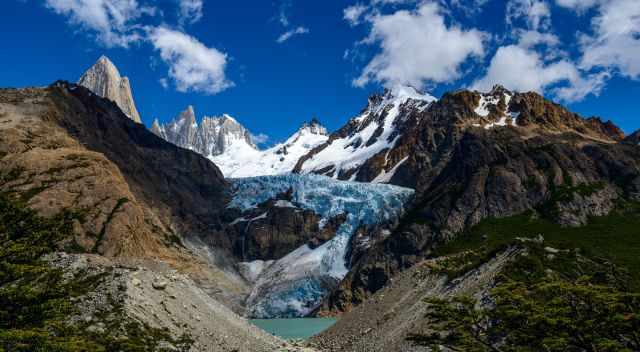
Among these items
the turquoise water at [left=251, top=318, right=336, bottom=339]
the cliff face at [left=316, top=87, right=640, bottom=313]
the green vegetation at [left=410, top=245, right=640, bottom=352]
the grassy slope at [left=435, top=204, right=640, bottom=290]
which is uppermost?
the cliff face at [left=316, top=87, right=640, bottom=313]

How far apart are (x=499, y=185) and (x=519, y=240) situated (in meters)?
122

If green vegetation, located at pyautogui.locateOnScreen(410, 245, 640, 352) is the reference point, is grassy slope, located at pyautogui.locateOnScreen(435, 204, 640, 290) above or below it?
above

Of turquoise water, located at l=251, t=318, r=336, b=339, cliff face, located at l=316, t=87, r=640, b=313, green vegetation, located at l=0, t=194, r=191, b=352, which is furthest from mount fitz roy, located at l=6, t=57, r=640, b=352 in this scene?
turquoise water, located at l=251, t=318, r=336, b=339

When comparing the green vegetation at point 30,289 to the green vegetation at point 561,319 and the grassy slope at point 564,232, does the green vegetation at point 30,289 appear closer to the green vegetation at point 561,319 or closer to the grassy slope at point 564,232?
the green vegetation at point 561,319

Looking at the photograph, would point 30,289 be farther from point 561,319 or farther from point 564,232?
point 564,232

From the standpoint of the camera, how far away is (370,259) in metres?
191

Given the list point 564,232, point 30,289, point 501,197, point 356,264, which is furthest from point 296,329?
point 30,289

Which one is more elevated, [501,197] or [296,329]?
[501,197]

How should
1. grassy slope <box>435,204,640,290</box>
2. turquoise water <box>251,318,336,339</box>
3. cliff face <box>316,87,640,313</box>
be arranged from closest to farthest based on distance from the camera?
turquoise water <box>251,318,336,339</box>
grassy slope <box>435,204,640,290</box>
cliff face <box>316,87,640,313</box>

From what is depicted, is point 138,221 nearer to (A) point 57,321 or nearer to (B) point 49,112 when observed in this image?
(B) point 49,112

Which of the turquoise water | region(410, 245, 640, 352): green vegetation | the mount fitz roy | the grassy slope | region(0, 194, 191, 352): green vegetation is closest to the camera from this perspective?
region(0, 194, 191, 352): green vegetation

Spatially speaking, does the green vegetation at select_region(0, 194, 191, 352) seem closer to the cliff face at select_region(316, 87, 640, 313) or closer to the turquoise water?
the turquoise water

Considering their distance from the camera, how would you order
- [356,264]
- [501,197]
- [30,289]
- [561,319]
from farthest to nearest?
1. [356,264]
2. [501,197]
3. [561,319]
4. [30,289]

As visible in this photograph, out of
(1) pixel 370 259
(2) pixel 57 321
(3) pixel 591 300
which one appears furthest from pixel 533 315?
(1) pixel 370 259
